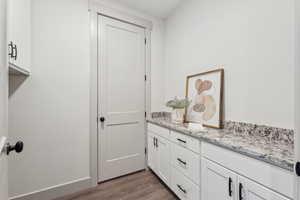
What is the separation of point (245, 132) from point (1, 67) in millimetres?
1816

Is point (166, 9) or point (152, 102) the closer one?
point (166, 9)

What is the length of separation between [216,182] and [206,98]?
2.99 feet

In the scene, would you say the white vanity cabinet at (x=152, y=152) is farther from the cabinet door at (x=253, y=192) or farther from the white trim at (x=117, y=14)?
the white trim at (x=117, y=14)

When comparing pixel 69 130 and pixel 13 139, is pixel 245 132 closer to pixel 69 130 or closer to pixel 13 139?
pixel 69 130

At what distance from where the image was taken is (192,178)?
1374 mm

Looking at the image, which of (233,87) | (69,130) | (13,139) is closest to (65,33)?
(69,130)

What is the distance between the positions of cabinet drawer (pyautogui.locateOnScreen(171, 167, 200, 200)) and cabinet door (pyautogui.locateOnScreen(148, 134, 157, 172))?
0.47m

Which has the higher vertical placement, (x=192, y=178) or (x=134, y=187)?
(x=192, y=178)

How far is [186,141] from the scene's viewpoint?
57.3 inches

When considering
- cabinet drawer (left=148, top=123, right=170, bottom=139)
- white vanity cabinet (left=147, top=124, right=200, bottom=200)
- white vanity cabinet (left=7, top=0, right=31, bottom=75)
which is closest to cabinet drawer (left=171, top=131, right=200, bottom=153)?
white vanity cabinet (left=147, top=124, right=200, bottom=200)

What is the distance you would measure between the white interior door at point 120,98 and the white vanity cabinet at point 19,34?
0.78 metres

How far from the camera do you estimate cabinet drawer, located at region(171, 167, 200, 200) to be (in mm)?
1347

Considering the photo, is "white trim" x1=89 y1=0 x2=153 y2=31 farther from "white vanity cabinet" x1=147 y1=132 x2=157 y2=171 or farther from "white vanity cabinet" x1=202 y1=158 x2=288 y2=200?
"white vanity cabinet" x1=202 y1=158 x2=288 y2=200

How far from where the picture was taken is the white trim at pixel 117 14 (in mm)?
1917
